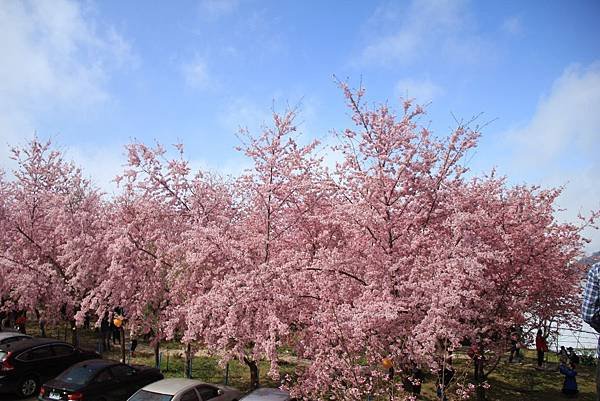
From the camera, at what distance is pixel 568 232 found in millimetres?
14727

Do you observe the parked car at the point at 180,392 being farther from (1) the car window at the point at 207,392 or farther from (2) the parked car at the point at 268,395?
(2) the parked car at the point at 268,395

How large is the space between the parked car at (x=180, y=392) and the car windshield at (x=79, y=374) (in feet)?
7.33

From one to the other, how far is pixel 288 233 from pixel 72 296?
31.4ft

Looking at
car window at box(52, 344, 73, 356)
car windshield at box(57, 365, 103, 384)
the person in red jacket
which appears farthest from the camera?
the person in red jacket

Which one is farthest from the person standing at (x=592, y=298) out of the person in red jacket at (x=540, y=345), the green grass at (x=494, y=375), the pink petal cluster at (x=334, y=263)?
the person in red jacket at (x=540, y=345)

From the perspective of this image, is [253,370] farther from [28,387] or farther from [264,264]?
[28,387]

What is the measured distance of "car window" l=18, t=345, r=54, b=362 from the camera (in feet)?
43.1

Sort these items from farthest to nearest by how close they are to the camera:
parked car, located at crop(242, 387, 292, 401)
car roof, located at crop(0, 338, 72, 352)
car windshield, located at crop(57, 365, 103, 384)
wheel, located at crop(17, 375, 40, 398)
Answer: car roof, located at crop(0, 338, 72, 352)
wheel, located at crop(17, 375, 40, 398)
car windshield, located at crop(57, 365, 103, 384)
parked car, located at crop(242, 387, 292, 401)

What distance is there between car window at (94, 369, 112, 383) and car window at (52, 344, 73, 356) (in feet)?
11.5

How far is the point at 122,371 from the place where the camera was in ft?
41.3

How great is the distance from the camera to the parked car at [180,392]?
32.3ft

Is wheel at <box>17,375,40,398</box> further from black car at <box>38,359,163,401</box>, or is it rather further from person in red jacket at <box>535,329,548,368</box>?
person in red jacket at <box>535,329,548,368</box>

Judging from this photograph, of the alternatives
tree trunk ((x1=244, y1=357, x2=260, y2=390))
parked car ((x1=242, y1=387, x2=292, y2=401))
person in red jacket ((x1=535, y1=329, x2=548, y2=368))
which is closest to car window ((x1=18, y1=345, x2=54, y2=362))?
tree trunk ((x1=244, y1=357, x2=260, y2=390))

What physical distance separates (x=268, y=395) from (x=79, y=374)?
5.04m
